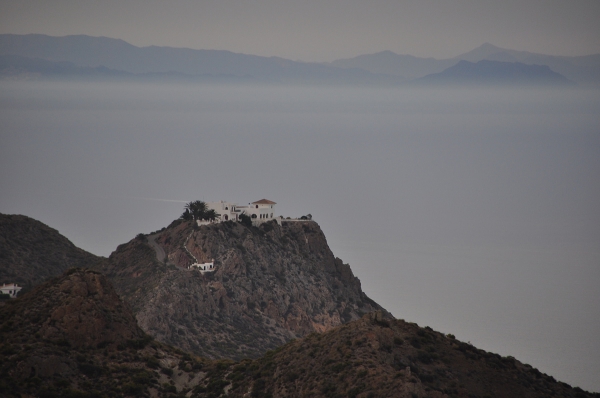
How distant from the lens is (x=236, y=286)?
12238 centimetres

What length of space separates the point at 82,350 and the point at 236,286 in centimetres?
5171

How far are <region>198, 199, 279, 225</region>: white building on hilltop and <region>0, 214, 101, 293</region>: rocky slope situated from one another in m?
14.5

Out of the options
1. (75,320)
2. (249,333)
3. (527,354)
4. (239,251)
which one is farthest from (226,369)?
(527,354)

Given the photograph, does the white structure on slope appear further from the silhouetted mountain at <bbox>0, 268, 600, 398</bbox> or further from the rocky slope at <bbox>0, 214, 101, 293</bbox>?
the silhouetted mountain at <bbox>0, 268, 600, 398</bbox>

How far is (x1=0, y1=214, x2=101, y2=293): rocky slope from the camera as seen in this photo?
389ft

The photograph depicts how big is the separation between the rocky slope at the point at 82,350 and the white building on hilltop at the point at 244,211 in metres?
52.1

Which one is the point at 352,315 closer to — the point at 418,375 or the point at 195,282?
the point at 195,282

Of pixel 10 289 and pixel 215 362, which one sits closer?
pixel 215 362

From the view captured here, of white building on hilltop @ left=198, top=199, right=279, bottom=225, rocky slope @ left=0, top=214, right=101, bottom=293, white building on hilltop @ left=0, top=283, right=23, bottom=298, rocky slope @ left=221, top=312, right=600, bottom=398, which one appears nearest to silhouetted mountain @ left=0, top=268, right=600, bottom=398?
rocky slope @ left=221, top=312, right=600, bottom=398

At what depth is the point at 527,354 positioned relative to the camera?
507 feet

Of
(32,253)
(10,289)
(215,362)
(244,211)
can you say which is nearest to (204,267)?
(244,211)

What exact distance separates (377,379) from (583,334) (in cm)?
11789

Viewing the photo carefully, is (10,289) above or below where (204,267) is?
below

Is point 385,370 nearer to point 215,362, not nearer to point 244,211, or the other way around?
Answer: point 215,362
